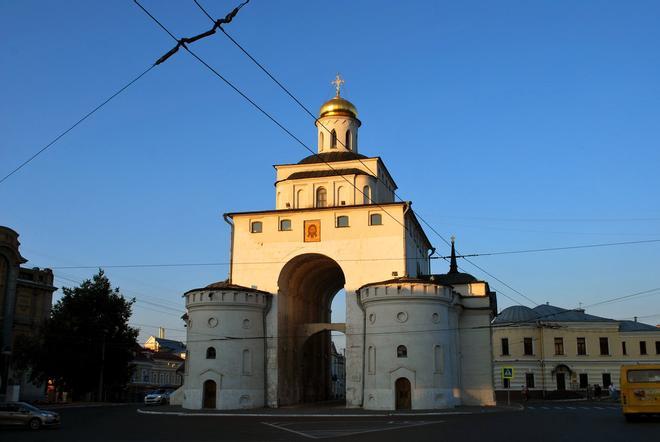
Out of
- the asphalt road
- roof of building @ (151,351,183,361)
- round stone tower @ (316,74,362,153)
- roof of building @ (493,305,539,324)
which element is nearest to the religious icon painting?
round stone tower @ (316,74,362,153)

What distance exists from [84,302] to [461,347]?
2610 cm

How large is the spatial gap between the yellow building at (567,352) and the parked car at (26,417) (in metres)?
43.2

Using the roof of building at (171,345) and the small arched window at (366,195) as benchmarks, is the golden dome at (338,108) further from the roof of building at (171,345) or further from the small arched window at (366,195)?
the roof of building at (171,345)

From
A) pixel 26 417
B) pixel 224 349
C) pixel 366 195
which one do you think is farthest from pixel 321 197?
pixel 26 417

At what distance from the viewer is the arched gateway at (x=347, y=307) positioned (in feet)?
112

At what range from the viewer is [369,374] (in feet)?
112

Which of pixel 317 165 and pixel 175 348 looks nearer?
pixel 317 165

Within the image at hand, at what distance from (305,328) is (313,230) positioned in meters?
6.76

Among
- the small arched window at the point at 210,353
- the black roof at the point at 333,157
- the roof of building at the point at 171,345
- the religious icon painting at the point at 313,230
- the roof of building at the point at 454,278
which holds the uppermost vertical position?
the black roof at the point at 333,157

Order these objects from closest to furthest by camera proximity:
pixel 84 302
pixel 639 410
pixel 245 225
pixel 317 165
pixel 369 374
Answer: pixel 639 410 < pixel 369 374 < pixel 245 225 < pixel 317 165 < pixel 84 302

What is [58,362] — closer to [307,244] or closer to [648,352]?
[307,244]

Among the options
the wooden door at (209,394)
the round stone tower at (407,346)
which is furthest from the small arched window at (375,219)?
the wooden door at (209,394)

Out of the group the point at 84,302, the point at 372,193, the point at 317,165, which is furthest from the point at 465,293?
the point at 84,302

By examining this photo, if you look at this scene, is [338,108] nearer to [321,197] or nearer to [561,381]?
[321,197]
